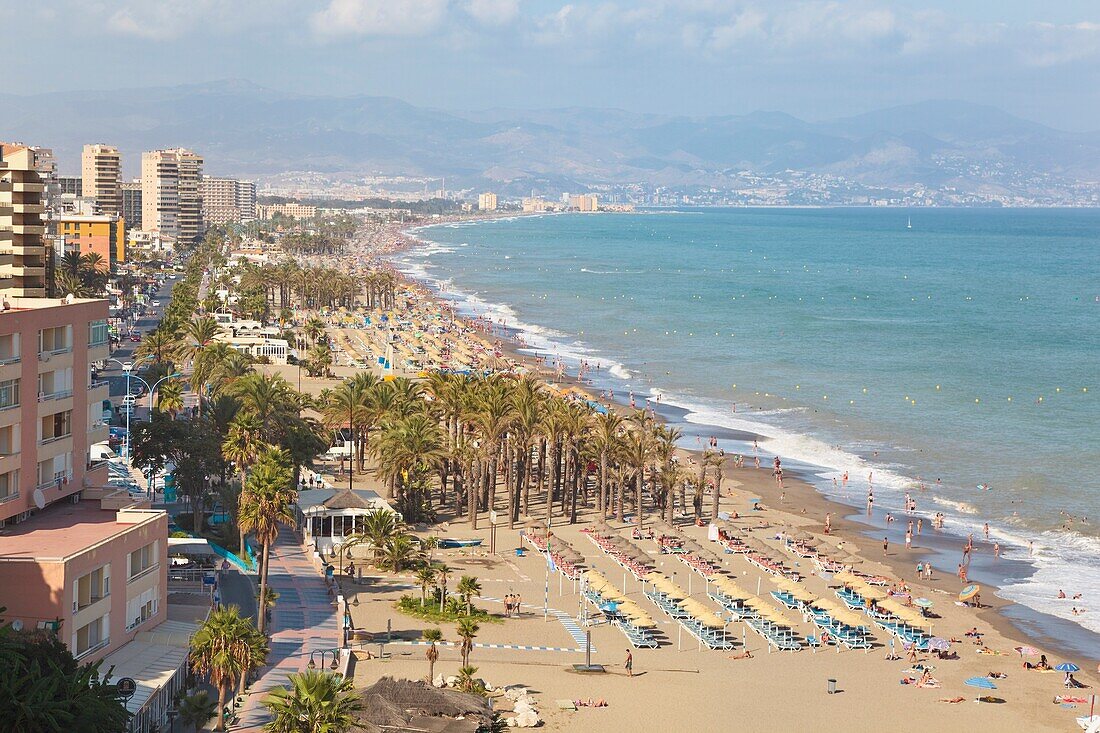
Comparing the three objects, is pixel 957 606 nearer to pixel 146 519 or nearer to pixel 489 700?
pixel 489 700

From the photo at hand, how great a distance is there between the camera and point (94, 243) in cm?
13788

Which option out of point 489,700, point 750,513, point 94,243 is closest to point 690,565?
point 750,513

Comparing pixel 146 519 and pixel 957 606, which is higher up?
pixel 146 519

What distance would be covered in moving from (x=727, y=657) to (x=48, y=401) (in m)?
19.2

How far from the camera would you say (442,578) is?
42.0 m

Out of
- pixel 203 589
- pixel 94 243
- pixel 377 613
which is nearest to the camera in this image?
pixel 203 589

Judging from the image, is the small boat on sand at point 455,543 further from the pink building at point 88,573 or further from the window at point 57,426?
the window at point 57,426

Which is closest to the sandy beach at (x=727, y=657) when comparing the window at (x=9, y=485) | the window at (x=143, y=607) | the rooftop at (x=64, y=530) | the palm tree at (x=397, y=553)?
the palm tree at (x=397, y=553)

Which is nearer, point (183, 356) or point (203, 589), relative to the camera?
point (203, 589)

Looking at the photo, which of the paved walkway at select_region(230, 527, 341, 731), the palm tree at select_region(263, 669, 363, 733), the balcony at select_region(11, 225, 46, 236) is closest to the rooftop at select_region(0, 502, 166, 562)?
the paved walkway at select_region(230, 527, 341, 731)

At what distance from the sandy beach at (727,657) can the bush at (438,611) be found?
17.5 inches

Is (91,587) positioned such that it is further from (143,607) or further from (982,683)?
(982,683)

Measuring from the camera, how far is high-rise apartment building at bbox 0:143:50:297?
133ft

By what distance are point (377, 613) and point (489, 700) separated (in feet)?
28.5
